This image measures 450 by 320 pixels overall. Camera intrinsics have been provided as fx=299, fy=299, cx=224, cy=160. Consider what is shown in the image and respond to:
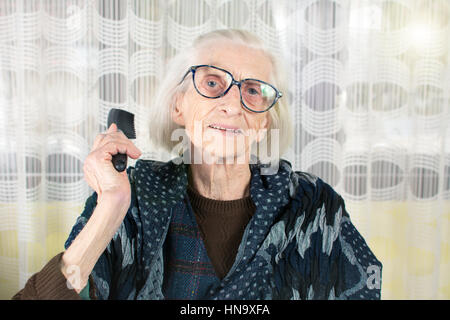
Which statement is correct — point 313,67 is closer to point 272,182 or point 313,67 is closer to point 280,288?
point 272,182

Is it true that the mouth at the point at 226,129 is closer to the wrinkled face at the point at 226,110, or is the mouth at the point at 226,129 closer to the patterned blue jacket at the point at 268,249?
the wrinkled face at the point at 226,110

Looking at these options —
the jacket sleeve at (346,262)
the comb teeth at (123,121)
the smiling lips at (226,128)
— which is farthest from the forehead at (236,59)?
the jacket sleeve at (346,262)

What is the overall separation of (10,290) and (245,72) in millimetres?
1307

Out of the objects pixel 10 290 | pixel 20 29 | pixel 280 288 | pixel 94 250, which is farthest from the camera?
pixel 10 290

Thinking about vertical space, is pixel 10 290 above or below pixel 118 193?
below

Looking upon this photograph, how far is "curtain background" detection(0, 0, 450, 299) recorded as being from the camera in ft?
3.69

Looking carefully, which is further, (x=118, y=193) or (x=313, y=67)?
(x=313, y=67)

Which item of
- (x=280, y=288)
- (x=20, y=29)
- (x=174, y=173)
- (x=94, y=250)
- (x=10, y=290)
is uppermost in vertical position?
(x=20, y=29)

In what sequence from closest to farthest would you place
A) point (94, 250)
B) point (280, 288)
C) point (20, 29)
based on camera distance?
1. point (94, 250)
2. point (280, 288)
3. point (20, 29)

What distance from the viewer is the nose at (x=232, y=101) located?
2.16ft

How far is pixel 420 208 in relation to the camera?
126 cm

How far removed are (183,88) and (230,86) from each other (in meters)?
0.13

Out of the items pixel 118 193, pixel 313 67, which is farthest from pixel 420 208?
pixel 118 193

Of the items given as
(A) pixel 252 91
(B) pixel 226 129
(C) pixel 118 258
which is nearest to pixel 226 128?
(B) pixel 226 129
